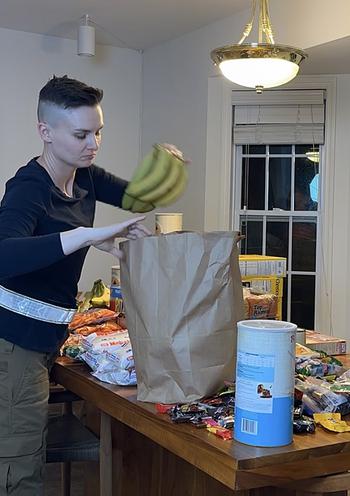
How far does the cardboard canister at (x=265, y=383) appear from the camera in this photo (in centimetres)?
120

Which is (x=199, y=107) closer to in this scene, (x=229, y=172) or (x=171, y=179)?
(x=229, y=172)

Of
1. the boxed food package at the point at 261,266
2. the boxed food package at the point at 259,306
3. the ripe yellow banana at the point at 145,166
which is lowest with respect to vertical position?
the boxed food package at the point at 259,306

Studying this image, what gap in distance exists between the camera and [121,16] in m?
4.09

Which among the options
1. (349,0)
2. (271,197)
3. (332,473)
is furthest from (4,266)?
(271,197)

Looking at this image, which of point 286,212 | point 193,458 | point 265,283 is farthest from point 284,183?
Result: point 193,458

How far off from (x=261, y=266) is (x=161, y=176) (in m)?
1.08

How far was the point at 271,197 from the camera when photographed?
173 inches

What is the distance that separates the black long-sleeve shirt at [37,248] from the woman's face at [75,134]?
7 cm

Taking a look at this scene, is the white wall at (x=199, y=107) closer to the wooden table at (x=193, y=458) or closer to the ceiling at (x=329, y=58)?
the ceiling at (x=329, y=58)

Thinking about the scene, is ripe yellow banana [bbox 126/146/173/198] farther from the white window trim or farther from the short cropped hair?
the white window trim

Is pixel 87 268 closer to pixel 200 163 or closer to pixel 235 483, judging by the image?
pixel 200 163

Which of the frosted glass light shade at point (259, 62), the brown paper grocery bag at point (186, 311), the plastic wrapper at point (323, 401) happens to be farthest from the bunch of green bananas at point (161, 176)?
the frosted glass light shade at point (259, 62)

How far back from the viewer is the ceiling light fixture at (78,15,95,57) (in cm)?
421

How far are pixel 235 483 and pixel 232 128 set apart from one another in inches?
130
